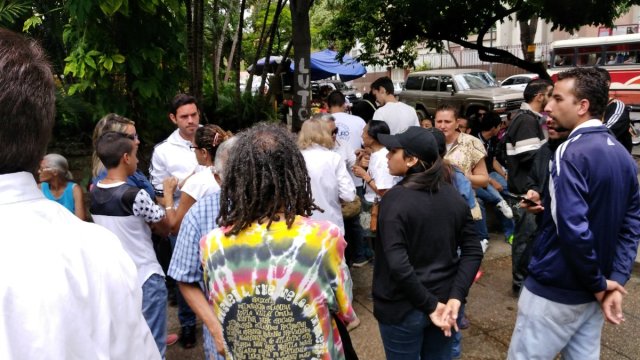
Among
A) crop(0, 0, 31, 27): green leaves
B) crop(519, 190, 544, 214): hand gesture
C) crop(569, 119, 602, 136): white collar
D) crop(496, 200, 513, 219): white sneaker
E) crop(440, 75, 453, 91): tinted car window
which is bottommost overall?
crop(496, 200, 513, 219): white sneaker

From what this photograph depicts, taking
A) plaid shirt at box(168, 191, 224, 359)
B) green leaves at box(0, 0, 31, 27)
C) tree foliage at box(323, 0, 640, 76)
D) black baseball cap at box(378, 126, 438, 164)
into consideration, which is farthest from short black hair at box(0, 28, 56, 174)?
tree foliage at box(323, 0, 640, 76)

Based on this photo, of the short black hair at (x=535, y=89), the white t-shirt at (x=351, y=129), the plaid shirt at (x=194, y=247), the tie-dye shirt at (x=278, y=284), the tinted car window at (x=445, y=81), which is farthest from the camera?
the tinted car window at (x=445, y=81)

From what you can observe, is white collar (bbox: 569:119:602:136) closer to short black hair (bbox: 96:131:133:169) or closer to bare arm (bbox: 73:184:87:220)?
short black hair (bbox: 96:131:133:169)

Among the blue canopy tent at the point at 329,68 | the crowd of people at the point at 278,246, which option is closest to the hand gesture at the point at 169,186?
the crowd of people at the point at 278,246

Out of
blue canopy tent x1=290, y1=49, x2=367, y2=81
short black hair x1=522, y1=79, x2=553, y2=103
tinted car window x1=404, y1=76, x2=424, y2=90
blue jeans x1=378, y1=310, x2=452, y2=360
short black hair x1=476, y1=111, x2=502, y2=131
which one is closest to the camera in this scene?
blue jeans x1=378, y1=310, x2=452, y2=360

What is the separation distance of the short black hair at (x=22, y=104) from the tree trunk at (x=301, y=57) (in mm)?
5402

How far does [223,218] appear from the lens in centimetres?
189

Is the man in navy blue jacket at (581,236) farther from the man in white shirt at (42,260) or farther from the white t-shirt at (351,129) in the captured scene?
the white t-shirt at (351,129)

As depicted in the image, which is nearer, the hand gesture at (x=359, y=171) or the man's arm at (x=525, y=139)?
the man's arm at (x=525, y=139)

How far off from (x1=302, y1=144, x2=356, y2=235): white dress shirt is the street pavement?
3.12 feet

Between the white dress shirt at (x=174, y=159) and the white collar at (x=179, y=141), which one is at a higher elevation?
the white collar at (x=179, y=141)

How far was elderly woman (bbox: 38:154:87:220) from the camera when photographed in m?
3.63

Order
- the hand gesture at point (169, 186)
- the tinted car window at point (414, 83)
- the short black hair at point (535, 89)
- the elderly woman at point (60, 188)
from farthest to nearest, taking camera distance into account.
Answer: the tinted car window at point (414, 83)
the short black hair at point (535, 89)
the elderly woman at point (60, 188)
the hand gesture at point (169, 186)

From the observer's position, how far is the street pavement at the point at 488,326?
365 centimetres
